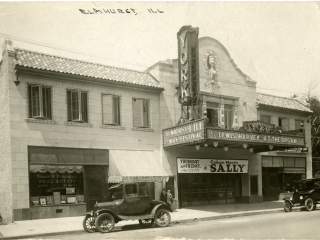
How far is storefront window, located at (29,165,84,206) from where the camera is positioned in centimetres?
2061

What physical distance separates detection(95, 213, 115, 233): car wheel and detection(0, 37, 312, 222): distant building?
2.45 m

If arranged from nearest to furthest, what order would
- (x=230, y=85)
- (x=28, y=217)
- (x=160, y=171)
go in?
1. (x=28, y=217)
2. (x=160, y=171)
3. (x=230, y=85)

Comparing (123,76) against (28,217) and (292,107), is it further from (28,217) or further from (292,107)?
(292,107)

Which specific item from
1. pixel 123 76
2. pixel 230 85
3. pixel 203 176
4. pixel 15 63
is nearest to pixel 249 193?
pixel 203 176

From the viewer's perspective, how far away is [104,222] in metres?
16.1

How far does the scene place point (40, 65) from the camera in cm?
2105

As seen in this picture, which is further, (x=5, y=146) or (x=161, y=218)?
(x=5, y=146)

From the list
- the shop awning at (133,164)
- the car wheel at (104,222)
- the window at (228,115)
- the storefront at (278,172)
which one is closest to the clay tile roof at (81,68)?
the shop awning at (133,164)

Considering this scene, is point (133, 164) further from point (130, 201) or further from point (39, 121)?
point (130, 201)

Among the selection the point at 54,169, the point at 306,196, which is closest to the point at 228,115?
the point at 306,196

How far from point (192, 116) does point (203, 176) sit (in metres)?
4.40

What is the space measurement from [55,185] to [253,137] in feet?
35.3

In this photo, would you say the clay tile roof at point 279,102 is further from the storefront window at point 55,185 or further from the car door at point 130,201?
the car door at point 130,201

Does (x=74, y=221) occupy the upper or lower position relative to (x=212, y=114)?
lower
